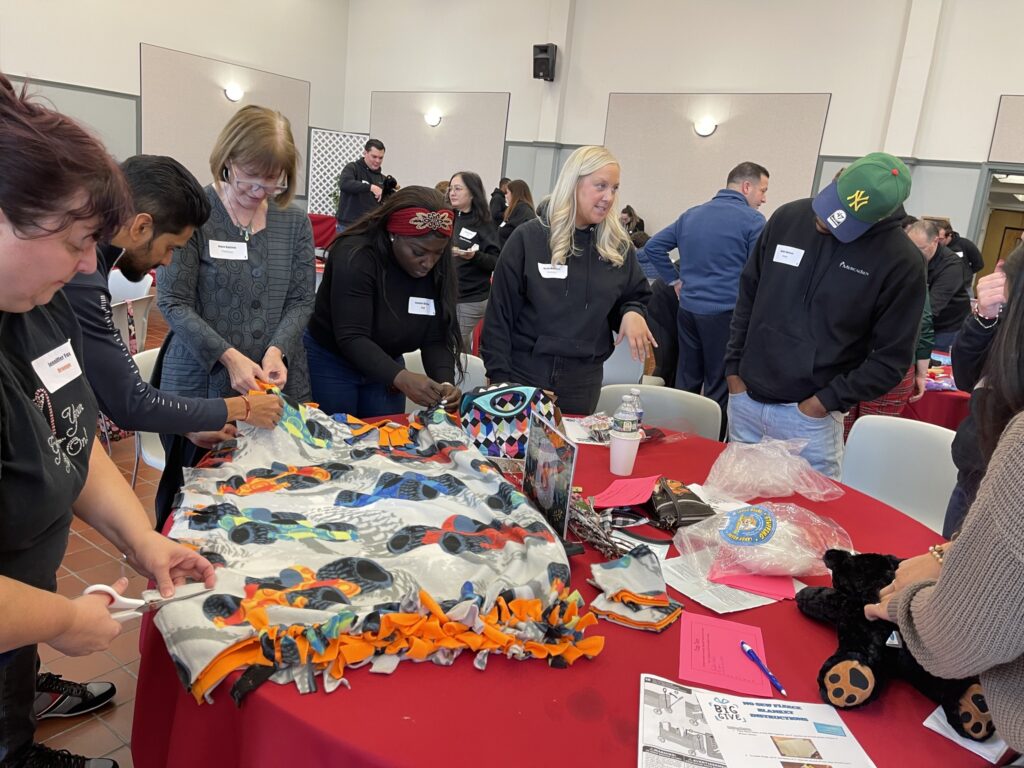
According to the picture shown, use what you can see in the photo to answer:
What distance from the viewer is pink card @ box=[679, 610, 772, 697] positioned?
1124 millimetres

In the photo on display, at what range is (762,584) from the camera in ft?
4.70

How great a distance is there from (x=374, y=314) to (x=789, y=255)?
1.47 meters

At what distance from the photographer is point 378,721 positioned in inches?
37.4

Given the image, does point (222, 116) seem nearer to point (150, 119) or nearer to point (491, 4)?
point (150, 119)

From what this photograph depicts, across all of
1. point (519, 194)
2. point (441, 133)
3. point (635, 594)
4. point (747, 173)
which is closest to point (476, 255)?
point (519, 194)

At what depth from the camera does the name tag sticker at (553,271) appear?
2.53m

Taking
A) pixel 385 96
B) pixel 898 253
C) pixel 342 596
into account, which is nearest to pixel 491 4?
pixel 385 96

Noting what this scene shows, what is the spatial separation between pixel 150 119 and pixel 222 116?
104 centimetres

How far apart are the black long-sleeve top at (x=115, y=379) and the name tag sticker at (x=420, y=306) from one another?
85 centimetres

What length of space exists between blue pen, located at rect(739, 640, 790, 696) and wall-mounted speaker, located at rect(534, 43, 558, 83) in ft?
29.3

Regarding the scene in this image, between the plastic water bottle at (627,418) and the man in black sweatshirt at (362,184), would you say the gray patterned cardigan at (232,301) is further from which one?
the man in black sweatshirt at (362,184)

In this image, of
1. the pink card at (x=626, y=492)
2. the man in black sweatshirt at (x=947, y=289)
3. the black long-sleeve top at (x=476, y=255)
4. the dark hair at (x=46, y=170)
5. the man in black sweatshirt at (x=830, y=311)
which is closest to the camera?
the dark hair at (x=46, y=170)

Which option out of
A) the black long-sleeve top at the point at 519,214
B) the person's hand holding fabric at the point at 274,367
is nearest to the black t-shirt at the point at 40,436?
the person's hand holding fabric at the point at 274,367

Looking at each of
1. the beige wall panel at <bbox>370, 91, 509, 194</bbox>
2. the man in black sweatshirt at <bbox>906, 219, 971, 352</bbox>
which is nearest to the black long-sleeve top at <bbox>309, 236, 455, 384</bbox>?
the man in black sweatshirt at <bbox>906, 219, 971, 352</bbox>
